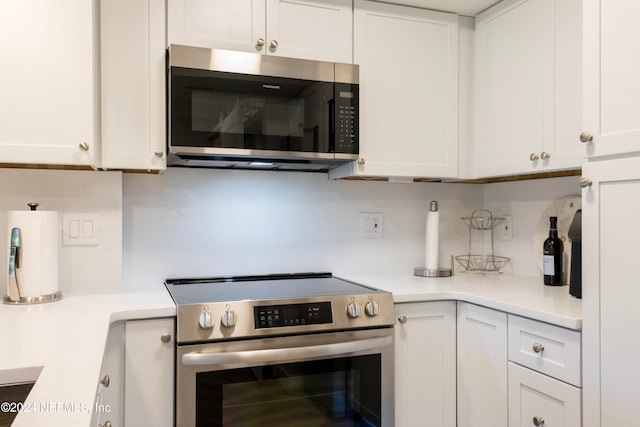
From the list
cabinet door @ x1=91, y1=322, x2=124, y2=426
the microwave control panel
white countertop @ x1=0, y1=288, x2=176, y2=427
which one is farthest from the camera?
the microwave control panel

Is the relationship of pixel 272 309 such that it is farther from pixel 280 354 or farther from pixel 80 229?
pixel 80 229

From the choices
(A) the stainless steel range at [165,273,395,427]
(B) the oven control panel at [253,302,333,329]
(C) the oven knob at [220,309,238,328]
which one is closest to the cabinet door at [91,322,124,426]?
(A) the stainless steel range at [165,273,395,427]

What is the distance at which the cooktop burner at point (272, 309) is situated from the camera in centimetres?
160

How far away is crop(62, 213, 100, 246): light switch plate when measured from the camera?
76.4 inches

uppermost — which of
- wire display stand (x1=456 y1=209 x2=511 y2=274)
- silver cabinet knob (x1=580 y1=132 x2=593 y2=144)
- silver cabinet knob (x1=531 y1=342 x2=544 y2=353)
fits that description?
silver cabinet knob (x1=580 y1=132 x2=593 y2=144)

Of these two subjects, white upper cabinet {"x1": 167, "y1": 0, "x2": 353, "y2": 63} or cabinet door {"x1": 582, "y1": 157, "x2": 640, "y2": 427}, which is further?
white upper cabinet {"x1": 167, "y1": 0, "x2": 353, "y2": 63}

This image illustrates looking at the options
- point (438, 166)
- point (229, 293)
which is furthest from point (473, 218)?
point (229, 293)

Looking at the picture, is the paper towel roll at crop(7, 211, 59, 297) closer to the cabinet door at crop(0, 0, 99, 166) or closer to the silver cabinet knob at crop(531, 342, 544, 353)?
the cabinet door at crop(0, 0, 99, 166)

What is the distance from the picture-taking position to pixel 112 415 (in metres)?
1.41

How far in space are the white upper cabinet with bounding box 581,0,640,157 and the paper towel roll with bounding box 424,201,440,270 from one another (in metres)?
0.96

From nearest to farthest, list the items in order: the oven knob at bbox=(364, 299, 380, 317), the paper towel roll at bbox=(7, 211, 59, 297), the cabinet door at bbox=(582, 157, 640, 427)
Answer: the cabinet door at bbox=(582, 157, 640, 427), the paper towel roll at bbox=(7, 211, 59, 297), the oven knob at bbox=(364, 299, 380, 317)

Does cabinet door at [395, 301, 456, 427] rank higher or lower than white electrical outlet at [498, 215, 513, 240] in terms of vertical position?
lower

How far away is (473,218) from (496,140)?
1.83 feet

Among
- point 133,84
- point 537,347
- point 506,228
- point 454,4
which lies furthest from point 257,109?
point 506,228
